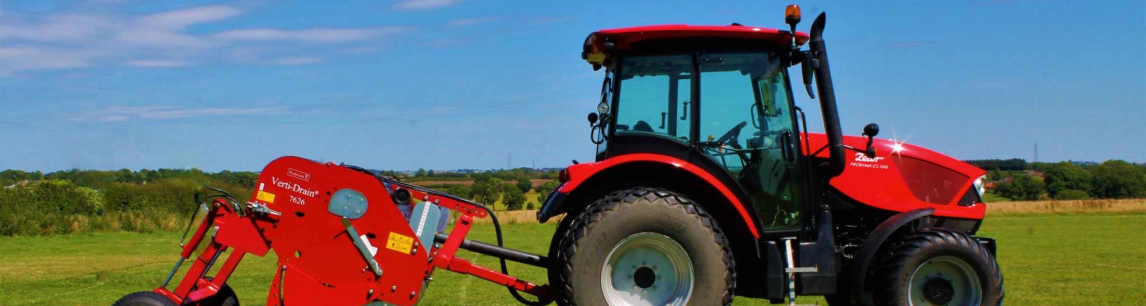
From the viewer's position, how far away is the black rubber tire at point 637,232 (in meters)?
6.56

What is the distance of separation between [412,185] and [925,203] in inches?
153

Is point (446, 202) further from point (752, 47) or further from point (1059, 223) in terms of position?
point (1059, 223)

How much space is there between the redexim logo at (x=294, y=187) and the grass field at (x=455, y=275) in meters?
3.81

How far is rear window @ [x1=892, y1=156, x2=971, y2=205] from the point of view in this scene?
7.69 meters

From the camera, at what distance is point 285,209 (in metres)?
6.76

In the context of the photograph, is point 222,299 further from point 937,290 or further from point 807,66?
point 937,290

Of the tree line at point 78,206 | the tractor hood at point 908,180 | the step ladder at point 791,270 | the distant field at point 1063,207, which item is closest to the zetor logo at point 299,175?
the step ladder at point 791,270

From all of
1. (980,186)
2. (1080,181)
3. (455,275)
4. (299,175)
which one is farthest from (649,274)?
(1080,181)

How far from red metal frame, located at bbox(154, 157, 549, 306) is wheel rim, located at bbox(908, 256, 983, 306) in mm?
3525

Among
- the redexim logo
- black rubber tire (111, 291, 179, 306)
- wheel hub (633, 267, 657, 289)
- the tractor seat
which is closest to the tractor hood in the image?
the tractor seat

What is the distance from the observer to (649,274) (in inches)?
268

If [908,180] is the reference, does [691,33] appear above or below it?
above

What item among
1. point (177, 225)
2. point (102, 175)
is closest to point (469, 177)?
point (102, 175)

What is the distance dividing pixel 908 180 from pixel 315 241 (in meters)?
4.48
